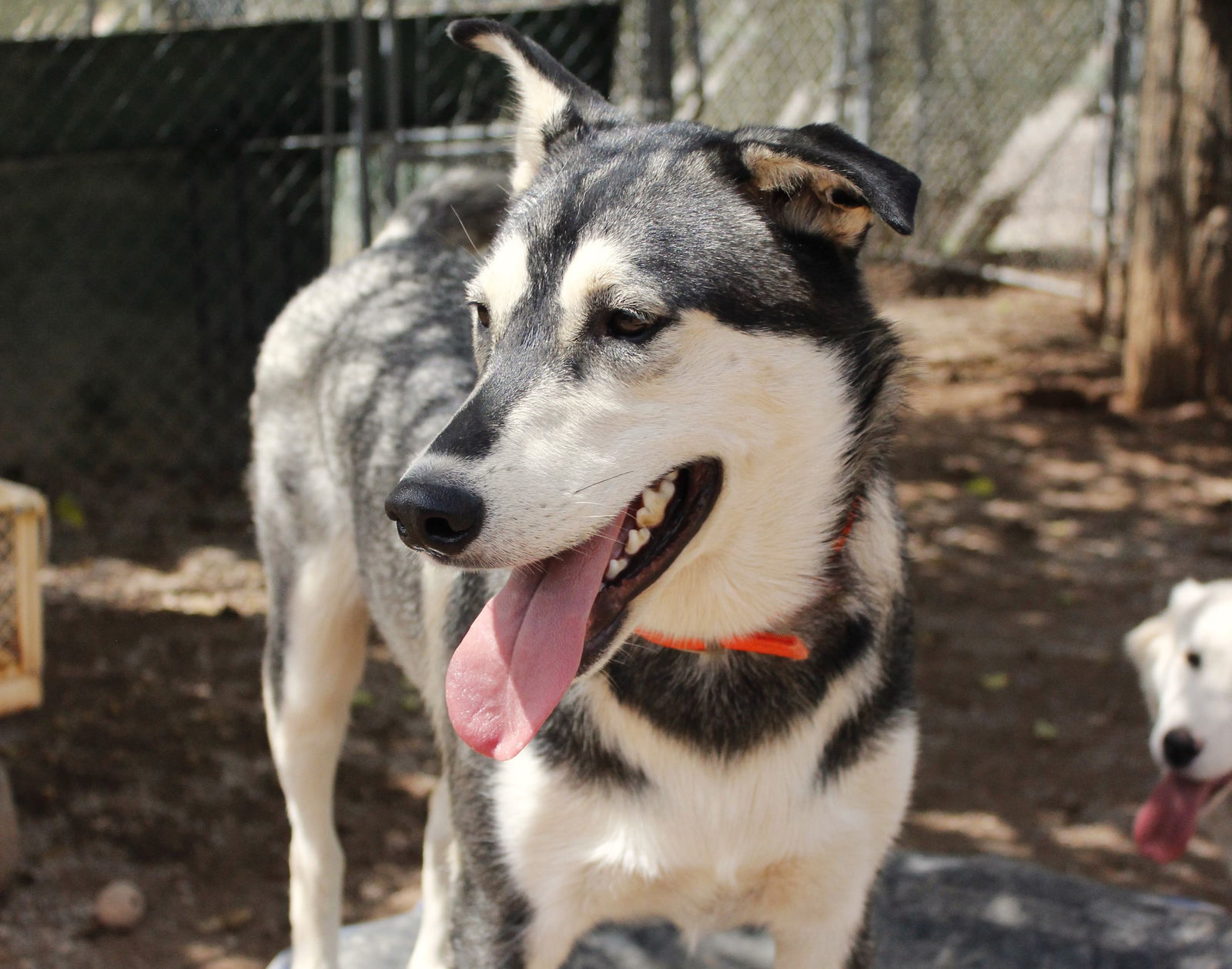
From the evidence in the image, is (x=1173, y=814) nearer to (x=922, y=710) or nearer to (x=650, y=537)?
(x=922, y=710)

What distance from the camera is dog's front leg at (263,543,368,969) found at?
320 cm

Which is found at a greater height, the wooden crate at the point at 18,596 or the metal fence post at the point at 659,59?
the metal fence post at the point at 659,59

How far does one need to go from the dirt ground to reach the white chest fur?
29.9 inches

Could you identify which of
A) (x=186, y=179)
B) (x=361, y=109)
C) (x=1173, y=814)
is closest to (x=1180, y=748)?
(x=1173, y=814)

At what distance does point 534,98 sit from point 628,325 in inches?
32.0

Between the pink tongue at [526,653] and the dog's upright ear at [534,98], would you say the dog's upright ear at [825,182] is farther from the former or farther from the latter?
the pink tongue at [526,653]

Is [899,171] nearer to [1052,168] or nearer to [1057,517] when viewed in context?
[1057,517]

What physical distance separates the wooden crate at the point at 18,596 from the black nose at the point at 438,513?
277cm

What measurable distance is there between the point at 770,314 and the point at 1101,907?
7.45 ft

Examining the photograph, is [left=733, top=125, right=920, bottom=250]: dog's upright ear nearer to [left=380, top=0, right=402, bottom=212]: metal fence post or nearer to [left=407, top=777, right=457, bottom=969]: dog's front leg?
[left=407, top=777, right=457, bottom=969]: dog's front leg

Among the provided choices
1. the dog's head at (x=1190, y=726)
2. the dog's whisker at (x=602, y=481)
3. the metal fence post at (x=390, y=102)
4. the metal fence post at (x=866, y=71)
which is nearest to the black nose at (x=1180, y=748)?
the dog's head at (x=1190, y=726)

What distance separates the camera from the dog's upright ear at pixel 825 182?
1864mm

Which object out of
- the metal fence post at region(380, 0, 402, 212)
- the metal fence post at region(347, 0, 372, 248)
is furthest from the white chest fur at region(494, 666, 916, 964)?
the metal fence post at region(380, 0, 402, 212)

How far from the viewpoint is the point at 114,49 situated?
246 inches
